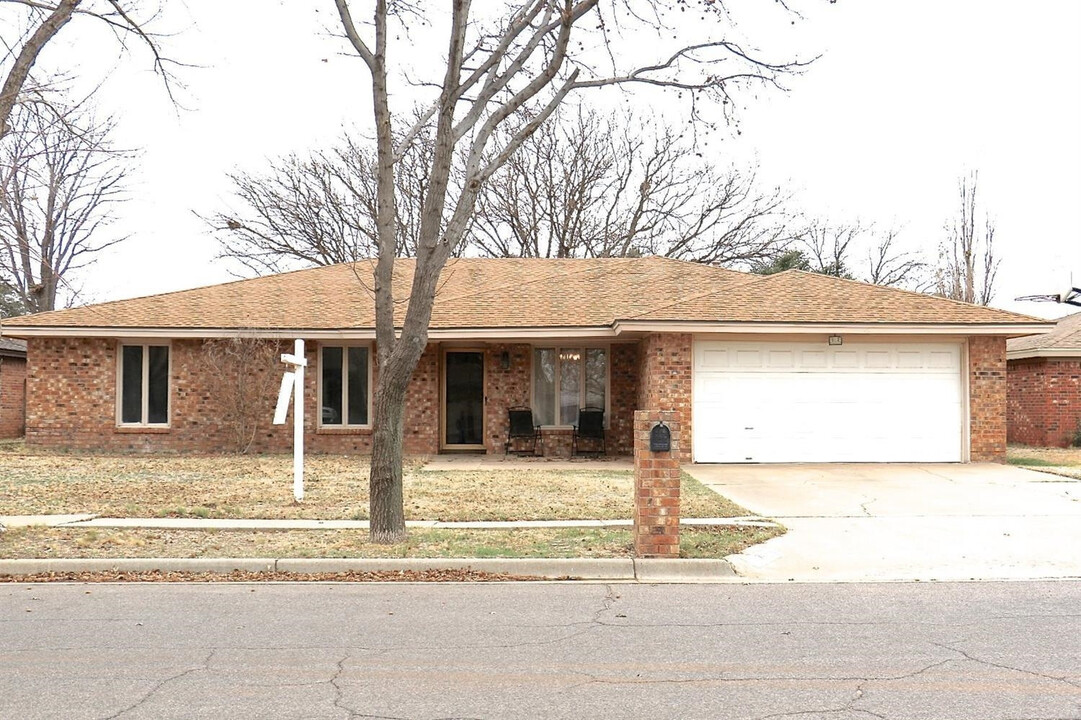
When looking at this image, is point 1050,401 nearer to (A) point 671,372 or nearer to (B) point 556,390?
(A) point 671,372

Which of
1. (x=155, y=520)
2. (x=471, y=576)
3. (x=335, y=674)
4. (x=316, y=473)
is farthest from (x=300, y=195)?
(x=335, y=674)

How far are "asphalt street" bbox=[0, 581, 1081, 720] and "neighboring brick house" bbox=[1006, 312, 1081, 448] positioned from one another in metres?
16.0

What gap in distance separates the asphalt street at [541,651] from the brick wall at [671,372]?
8.91 metres

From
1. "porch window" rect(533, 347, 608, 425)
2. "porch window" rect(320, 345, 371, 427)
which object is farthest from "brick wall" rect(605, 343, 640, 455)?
"porch window" rect(320, 345, 371, 427)

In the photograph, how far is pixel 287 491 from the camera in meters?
13.9

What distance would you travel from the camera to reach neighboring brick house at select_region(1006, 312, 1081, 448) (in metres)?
22.4

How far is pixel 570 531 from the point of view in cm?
1048

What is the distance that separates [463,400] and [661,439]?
12.0 m

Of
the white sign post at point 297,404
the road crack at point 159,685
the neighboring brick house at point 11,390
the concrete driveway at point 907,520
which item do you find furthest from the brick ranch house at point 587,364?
the road crack at point 159,685

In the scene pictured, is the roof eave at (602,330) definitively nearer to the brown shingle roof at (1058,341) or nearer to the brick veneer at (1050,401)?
the brown shingle roof at (1058,341)

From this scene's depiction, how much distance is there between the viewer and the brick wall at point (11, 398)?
25266 millimetres

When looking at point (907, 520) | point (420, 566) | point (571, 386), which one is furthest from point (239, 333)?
point (907, 520)

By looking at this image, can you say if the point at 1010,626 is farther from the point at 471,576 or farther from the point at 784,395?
the point at 784,395

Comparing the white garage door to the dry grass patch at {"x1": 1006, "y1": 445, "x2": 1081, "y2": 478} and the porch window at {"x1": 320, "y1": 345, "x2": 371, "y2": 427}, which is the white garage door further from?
the porch window at {"x1": 320, "y1": 345, "x2": 371, "y2": 427}
